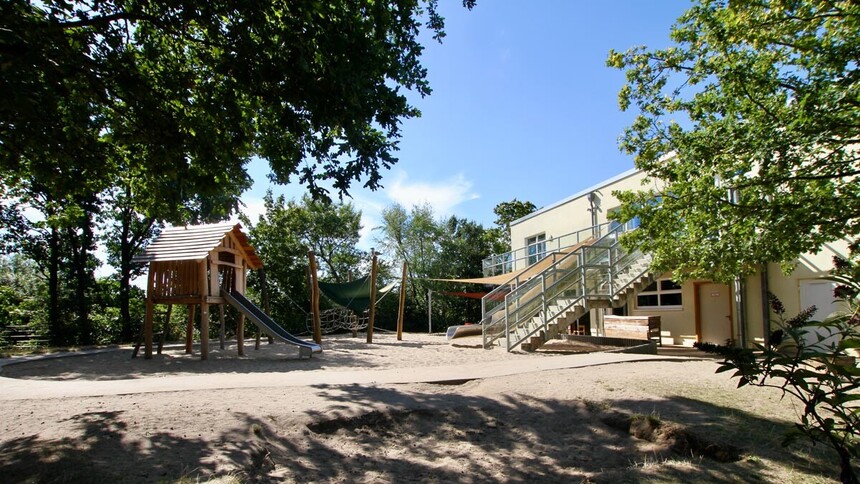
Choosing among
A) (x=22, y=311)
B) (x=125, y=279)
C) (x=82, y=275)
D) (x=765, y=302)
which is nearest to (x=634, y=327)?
(x=765, y=302)

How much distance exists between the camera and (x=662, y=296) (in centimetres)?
1678

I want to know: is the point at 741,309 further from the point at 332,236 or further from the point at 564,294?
the point at 332,236

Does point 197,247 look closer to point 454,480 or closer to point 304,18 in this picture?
point 304,18

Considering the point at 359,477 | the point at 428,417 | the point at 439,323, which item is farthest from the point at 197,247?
the point at 439,323

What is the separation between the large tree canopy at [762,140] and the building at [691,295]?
2306mm

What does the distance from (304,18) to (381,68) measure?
0.95 meters

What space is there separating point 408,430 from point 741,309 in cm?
1093

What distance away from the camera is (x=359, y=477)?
14.4 feet

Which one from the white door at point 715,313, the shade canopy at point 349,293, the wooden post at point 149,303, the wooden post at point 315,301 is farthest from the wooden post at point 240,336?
the white door at point 715,313

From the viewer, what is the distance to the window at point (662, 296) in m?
16.2

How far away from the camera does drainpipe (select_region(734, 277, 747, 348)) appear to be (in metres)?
13.0

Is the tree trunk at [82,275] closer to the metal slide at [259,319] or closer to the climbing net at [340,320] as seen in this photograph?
the climbing net at [340,320]

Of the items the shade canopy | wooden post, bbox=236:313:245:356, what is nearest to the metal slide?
wooden post, bbox=236:313:245:356

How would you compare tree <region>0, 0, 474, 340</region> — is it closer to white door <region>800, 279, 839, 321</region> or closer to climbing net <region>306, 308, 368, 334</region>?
white door <region>800, 279, 839, 321</region>
